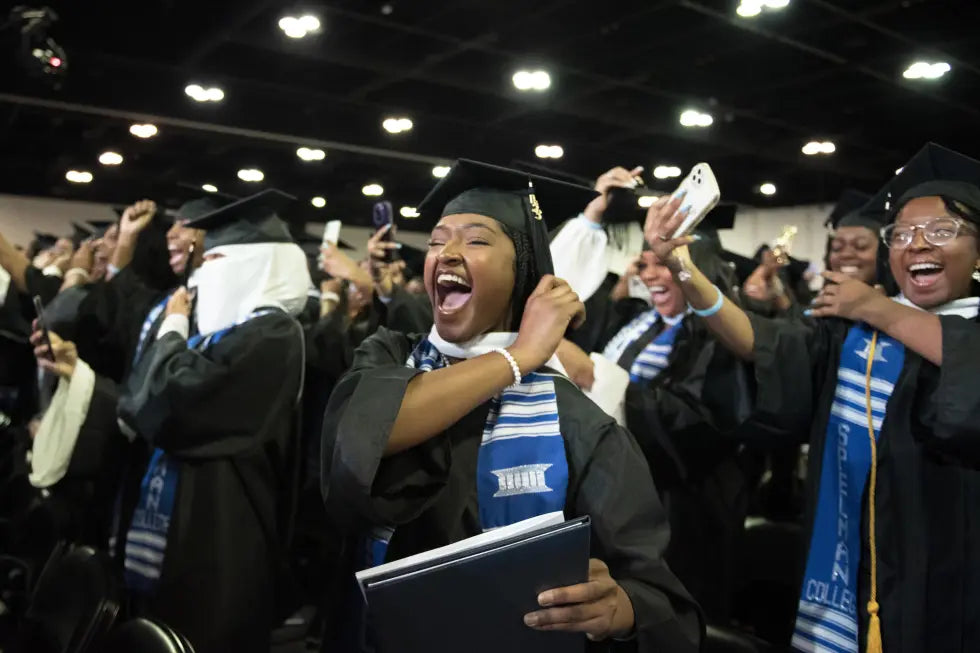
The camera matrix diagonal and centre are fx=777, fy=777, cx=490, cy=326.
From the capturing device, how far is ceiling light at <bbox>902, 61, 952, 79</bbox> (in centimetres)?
693

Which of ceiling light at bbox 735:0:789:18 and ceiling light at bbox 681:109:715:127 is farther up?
ceiling light at bbox 681:109:715:127

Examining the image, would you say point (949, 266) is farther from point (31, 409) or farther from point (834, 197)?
point (834, 197)

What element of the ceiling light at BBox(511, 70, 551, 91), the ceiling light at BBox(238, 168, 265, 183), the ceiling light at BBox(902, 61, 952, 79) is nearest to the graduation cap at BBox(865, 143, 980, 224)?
the ceiling light at BBox(902, 61, 952, 79)

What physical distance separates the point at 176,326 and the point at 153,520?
2.52 ft

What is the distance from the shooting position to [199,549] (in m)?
2.96

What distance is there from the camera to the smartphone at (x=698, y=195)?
1981 mm

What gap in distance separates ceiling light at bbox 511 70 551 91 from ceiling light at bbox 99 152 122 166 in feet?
15.3


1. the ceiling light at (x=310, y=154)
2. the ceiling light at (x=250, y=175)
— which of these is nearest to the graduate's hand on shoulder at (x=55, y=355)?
the ceiling light at (x=310, y=154)

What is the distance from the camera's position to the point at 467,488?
1594mm

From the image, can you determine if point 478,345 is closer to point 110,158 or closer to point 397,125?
point 397,125

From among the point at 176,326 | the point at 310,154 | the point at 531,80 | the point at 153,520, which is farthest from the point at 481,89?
the point at 153,520

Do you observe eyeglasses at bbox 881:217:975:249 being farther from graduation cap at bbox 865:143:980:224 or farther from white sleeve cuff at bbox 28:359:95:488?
white sleeve cuff at bbox 28:359:95:488

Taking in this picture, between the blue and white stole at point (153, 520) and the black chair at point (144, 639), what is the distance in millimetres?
1377

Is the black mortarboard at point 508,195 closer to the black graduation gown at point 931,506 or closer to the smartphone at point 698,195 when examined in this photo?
the smartphone at point 698,195
